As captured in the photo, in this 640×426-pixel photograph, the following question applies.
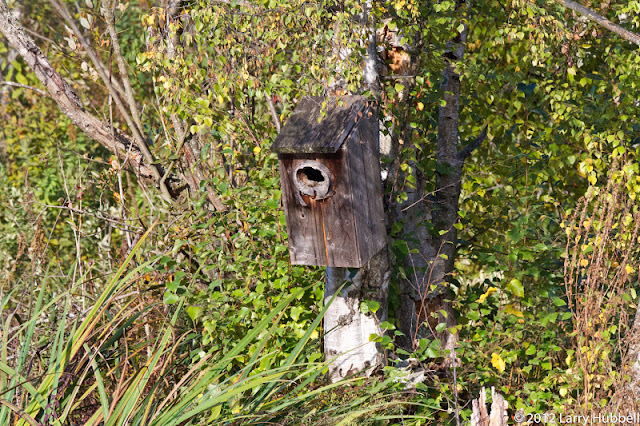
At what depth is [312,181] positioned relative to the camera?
9.41 ft

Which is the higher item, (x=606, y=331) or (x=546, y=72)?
(x=546, y=72)

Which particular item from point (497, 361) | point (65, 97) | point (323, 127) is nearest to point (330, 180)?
point (323, 127)

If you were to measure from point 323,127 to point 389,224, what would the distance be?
797mm

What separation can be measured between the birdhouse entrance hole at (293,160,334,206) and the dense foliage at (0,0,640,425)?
0.36 meters

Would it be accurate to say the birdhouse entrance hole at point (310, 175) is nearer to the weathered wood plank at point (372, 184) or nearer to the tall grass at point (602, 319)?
the weathered wood plank at point (372, 184)

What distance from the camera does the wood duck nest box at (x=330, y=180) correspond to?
8.98 ft

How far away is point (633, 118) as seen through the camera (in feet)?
11.1

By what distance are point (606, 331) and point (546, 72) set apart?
168 centimetres

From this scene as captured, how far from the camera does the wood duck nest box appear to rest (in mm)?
2736

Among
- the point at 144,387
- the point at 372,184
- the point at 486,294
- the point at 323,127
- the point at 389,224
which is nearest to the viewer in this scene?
the point at 144,387

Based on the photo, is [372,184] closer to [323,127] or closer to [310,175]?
[310,175]

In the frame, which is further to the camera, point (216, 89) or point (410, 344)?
point (410, 344)

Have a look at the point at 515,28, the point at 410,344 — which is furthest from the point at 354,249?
the point at 515,28

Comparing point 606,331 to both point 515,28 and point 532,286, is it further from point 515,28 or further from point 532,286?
point 515,28
